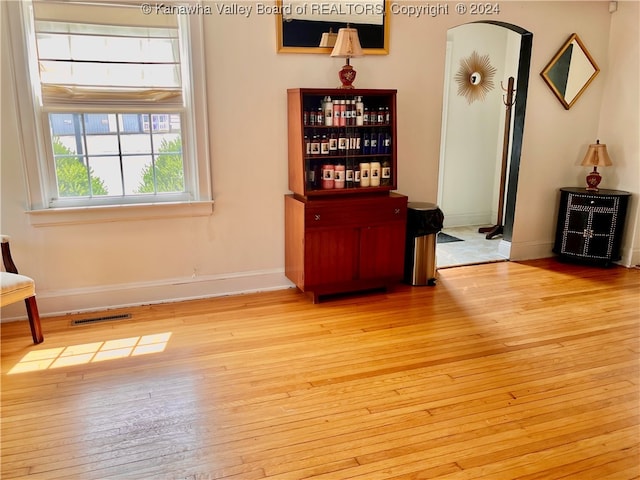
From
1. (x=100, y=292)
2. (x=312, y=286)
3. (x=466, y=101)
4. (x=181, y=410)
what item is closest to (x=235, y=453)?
(x=181, y=410)

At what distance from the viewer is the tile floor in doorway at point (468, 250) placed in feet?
17.9

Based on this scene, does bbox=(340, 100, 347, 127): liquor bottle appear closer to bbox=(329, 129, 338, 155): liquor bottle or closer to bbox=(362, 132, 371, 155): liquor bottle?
bbox=(329, 129, 338, 155): liquor bottle

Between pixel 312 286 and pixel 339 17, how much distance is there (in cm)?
225

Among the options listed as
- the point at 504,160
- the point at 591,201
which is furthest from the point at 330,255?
the point at 504,160

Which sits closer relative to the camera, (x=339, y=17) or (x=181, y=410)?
(x=181, y=410)

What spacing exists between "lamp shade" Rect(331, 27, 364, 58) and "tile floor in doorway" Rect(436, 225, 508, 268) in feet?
7.66

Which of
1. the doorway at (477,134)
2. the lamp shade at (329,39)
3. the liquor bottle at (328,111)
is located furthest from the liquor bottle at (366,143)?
the doorway at (477,134)

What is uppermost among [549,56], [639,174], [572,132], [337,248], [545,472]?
[549,56]

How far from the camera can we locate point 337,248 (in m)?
4.19

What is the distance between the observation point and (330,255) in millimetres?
4176

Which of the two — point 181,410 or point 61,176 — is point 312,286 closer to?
point 181,410

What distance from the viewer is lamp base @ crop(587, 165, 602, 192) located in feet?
17.0

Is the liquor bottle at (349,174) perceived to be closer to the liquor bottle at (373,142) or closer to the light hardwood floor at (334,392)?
the liquor bottle at (373,142)

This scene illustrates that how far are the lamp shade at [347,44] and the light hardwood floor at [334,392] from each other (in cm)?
201
